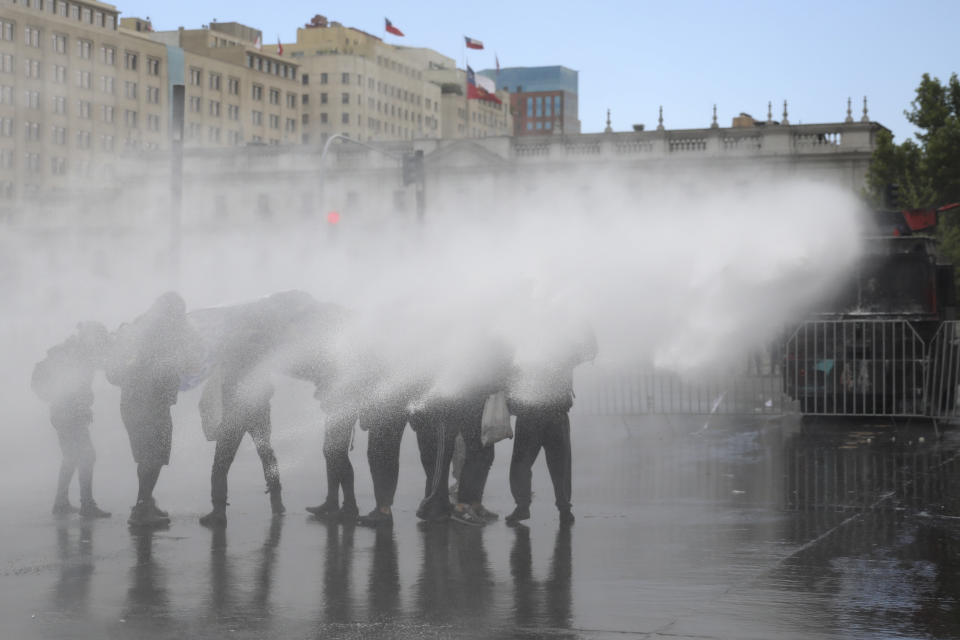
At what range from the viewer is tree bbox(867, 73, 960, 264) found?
143ft

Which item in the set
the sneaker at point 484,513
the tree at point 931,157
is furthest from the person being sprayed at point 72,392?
the tree at point 931,157

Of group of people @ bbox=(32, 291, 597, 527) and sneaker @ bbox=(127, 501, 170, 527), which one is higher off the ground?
group of people @ bbox=(32, 291, 597, 527)

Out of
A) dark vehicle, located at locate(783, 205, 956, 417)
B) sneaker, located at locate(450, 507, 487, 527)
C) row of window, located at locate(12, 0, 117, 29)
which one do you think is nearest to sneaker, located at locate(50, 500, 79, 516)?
sneaker, located at locate(450, 507, 487, 527)

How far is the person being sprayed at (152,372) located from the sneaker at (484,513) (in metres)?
2.56

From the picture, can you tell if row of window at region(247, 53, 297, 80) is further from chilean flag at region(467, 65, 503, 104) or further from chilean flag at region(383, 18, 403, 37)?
chilean flag at region(467, 65, 503, 104)

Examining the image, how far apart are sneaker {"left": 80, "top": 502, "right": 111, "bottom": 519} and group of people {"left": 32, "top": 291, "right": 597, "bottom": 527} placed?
0.04ft

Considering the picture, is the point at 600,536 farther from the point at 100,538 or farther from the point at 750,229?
the point at 750,229

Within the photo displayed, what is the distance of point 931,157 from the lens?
4400cm

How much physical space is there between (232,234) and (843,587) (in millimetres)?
23647

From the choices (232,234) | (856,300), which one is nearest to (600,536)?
(856,300)

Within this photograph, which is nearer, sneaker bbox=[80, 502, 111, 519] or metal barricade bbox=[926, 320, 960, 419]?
sneaker bbox=[80, 502, 111, 519]

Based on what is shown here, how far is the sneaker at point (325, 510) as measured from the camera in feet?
37.8

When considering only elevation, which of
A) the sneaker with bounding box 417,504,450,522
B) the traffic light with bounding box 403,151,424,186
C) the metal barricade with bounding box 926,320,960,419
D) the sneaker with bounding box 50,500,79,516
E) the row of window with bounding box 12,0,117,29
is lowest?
the sneaker with bounding box 50,500,79,516

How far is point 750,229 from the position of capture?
66.9 ft
